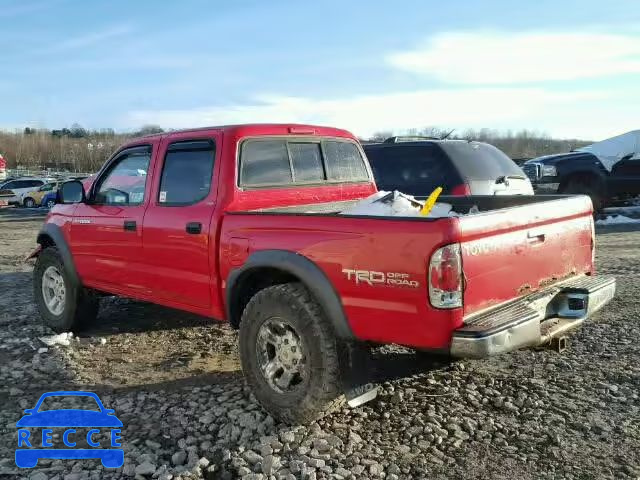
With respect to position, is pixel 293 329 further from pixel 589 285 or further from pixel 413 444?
pixel 589 285

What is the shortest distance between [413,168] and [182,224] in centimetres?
435

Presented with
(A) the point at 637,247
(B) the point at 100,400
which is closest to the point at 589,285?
(B) the point at 100,400

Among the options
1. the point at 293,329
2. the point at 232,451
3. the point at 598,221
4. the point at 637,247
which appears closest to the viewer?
the point at 232,451

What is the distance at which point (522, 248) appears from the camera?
360 cm

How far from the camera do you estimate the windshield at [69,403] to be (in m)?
4.07

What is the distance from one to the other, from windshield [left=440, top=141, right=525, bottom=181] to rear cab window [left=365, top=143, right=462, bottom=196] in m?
0.12

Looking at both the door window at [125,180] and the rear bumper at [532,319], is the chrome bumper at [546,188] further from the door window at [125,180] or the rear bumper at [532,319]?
the door window at [125,180]

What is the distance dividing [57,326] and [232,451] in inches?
125

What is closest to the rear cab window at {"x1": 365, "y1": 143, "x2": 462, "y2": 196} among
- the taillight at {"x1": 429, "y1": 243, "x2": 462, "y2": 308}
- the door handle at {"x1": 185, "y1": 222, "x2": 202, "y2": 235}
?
the door handle at {"x1": 185, "y1": 222, "x2": 202, "y2": 235}

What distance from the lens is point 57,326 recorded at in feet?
19.2

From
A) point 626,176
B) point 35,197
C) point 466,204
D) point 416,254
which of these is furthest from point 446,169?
point 35,197

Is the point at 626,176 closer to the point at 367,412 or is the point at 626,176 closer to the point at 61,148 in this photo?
the point at 367,412

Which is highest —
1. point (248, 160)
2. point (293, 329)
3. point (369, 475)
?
point (248, 160)

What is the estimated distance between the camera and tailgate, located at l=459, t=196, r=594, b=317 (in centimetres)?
322
